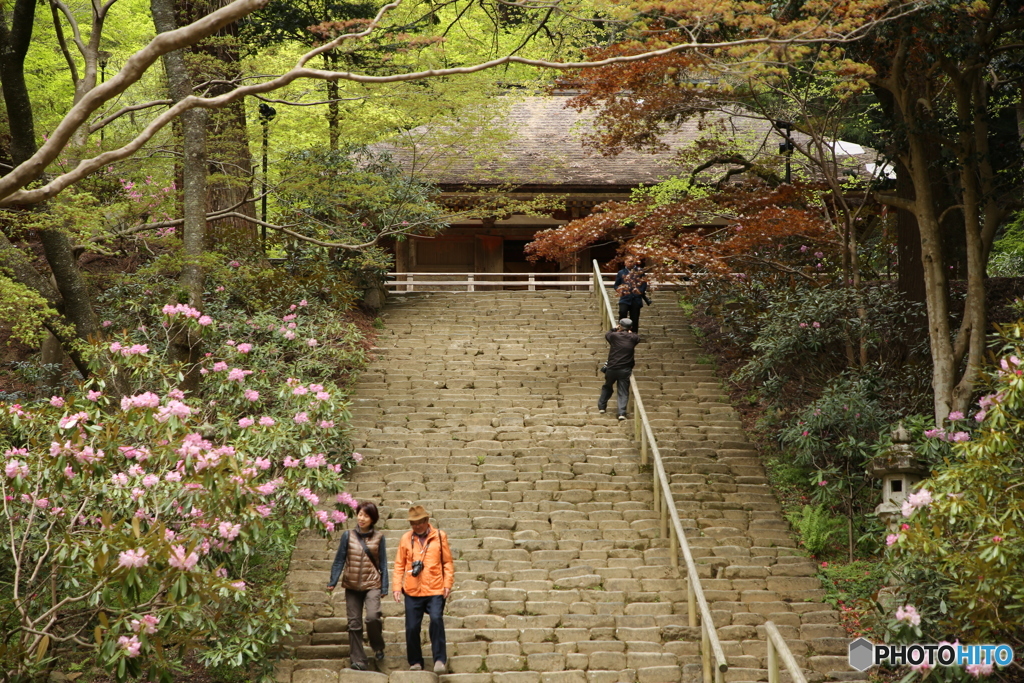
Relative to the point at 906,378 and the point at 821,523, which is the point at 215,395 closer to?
the point at 821,523

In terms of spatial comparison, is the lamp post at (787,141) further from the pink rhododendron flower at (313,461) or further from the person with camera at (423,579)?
the person with camera at (423,579)

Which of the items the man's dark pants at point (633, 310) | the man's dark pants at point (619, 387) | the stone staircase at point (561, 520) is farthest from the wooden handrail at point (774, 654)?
the man's dark pants at point (633, 310)

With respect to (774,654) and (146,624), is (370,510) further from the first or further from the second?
(774,654)

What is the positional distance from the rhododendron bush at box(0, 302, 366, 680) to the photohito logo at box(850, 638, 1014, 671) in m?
4.49

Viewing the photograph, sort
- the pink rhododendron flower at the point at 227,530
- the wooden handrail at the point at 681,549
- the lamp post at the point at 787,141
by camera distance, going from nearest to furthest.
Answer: the pink rhododendron flower at the point at 227,530 < the wooden handrail at the point at 681,549 < the lamp post at the point at 787,141

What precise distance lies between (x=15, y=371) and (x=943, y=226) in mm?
13932

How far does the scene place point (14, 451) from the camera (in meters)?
A: 7.22

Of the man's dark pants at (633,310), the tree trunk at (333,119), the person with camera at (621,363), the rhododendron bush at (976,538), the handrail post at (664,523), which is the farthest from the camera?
the tree trunk at (333,119)

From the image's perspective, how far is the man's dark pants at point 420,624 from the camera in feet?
25.1

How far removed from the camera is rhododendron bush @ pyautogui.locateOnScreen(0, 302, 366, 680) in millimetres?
6492

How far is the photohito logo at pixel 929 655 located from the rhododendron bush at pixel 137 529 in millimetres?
4488

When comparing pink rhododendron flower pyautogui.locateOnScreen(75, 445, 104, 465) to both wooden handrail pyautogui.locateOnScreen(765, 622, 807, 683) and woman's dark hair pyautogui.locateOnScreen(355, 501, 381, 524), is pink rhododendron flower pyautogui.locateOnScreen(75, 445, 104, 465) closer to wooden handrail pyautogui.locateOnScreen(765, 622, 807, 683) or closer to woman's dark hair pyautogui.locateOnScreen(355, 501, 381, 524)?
woman's dark hair pyautogui.locateOnScreen(355, 501, 381, 524)

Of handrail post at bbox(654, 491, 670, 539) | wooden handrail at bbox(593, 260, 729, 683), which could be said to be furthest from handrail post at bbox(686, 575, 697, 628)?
handrail post at bbox(654, 491, 670, 539)

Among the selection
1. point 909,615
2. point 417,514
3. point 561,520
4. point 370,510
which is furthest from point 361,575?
Answer: point 909,615
